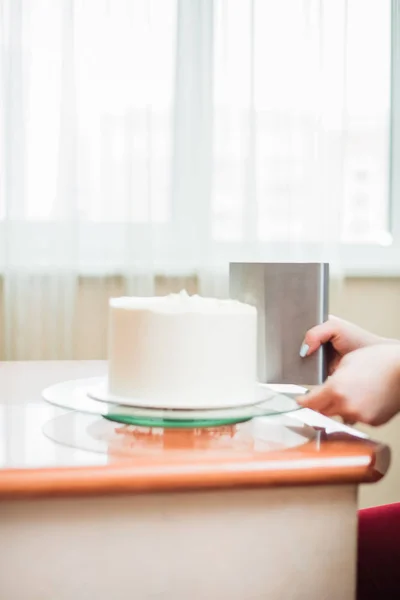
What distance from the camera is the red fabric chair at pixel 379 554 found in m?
0.88

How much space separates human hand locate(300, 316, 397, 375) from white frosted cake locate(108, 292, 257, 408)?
12cm

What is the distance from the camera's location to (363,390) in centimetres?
71

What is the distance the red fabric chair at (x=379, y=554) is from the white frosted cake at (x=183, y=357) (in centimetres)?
42

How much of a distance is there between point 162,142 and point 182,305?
47.9 inches

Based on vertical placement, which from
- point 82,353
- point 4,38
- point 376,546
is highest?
point 4,38

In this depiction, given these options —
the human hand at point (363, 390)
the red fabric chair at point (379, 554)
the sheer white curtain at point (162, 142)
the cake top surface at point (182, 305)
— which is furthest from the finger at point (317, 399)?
the sheer white curtain at point (162, 142)

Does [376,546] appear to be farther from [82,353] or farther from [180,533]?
[82,353]

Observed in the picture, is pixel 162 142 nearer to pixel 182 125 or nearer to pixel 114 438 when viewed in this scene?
pixel 182 125

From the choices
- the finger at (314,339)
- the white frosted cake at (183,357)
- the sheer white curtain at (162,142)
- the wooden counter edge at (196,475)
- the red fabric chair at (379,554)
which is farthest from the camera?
the sheer white curtain at (162,142)

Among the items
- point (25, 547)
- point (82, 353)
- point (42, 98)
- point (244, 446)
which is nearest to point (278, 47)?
point (42, 98)

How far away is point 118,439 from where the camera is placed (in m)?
0.58

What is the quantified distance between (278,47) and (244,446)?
1.51 metres

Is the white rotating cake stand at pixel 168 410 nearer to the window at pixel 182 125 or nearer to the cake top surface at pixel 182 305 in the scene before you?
the cake top surface at pixel 182 305

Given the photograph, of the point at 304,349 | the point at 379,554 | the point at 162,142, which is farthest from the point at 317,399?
the point at 162,142
